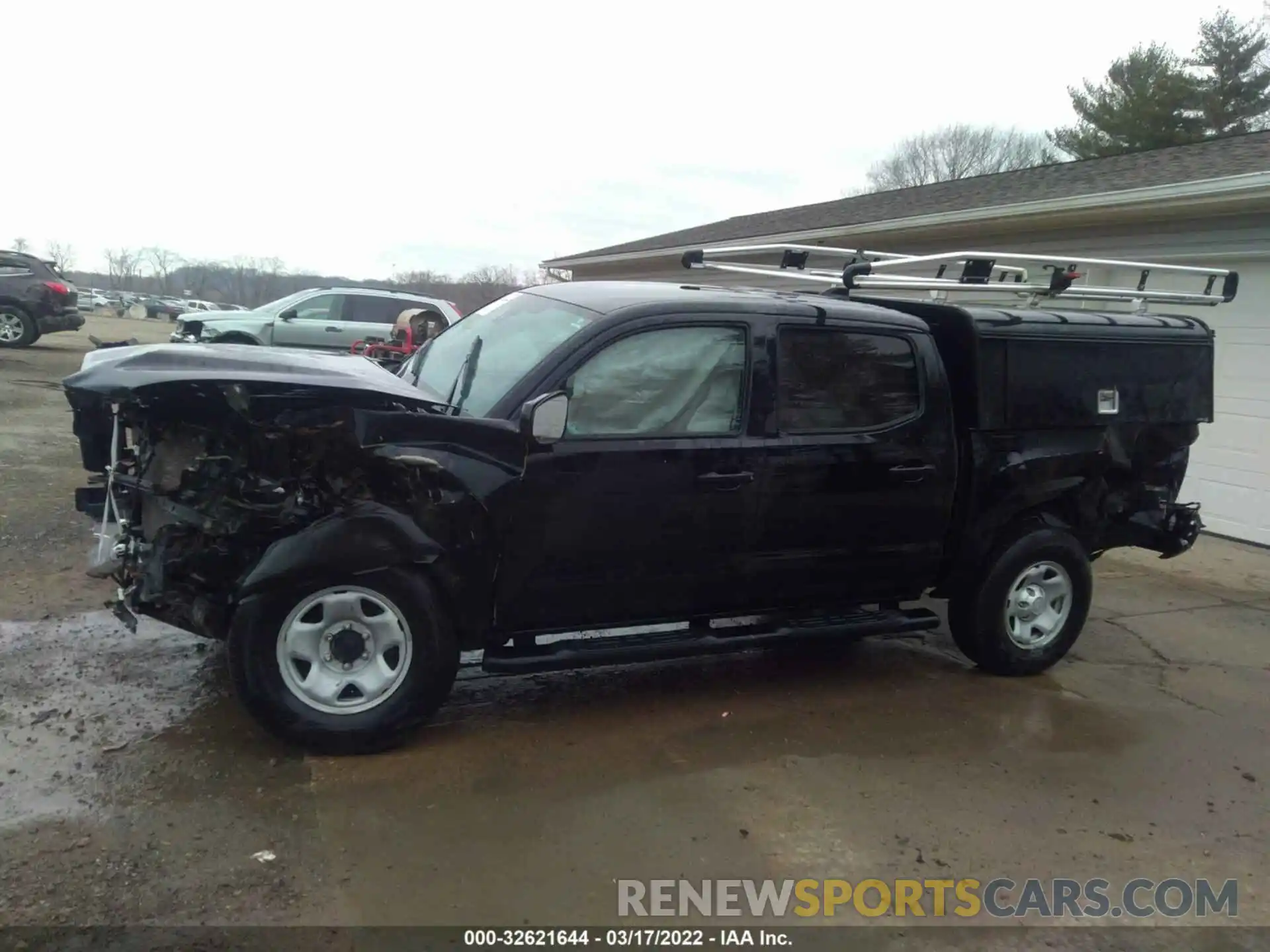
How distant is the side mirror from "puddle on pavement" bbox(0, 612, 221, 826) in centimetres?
186

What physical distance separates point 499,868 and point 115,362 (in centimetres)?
234

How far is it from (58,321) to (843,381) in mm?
17435

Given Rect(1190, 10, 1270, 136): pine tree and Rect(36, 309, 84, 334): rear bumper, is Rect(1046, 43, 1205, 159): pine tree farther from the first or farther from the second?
Rect(36, 309, 84, 334): rear bumper

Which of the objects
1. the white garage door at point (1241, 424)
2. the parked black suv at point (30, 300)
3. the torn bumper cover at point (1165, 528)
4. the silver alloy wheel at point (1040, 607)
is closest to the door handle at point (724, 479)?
the silver alloy wheel at point (1040, 607)

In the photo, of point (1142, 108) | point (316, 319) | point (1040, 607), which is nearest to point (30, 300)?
point (316, 319)

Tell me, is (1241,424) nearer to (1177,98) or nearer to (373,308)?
(373,308)

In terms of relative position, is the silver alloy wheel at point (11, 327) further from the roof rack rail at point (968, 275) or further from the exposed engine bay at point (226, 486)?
the exposed engine bay at point (226, 486)

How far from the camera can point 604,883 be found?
10.3ft

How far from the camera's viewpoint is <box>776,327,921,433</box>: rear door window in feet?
14.7

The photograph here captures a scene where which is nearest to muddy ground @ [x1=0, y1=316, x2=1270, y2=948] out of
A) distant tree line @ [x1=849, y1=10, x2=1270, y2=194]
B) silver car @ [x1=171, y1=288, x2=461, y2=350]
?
silver car @ [x1=171, y1=288, x2=461, y2=350]

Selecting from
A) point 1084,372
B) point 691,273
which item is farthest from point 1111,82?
point 1084,372

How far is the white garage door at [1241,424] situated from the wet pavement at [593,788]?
3.83 m

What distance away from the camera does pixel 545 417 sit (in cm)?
375

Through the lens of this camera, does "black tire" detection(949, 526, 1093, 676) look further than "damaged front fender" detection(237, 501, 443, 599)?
Yes
